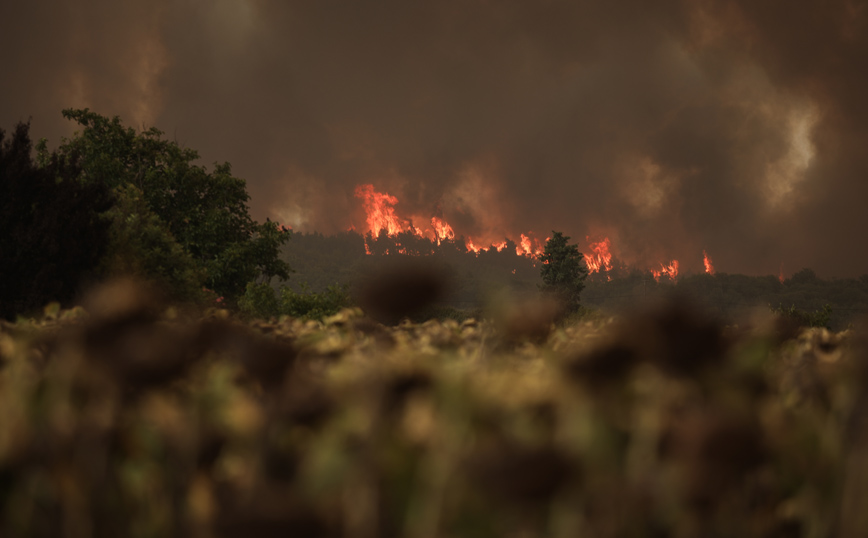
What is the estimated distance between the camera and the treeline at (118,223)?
1147cm

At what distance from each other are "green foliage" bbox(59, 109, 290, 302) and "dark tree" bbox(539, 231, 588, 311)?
4736cm

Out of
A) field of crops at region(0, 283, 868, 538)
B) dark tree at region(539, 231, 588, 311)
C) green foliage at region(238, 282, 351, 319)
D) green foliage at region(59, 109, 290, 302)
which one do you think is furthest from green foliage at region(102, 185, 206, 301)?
dark tree at region(539, 231, 588, 311)

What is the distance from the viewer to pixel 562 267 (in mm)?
71062

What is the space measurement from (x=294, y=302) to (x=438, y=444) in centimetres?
1682

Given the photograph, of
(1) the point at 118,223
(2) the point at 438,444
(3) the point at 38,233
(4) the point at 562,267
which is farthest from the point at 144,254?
(4) the point at 562,267

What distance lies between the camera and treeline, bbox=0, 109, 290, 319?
1147cm

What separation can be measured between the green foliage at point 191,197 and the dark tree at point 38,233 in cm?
1468

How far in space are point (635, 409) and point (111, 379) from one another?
54.6 inches

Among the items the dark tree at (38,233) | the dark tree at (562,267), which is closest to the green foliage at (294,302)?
the dark tree at (38,233)

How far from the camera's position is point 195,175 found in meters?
30.0

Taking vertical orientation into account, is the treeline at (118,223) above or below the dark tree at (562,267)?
below

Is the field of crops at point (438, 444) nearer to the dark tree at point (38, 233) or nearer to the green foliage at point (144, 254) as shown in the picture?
the dark tree at point (38, 233)

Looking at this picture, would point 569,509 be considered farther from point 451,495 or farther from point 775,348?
point 775,348

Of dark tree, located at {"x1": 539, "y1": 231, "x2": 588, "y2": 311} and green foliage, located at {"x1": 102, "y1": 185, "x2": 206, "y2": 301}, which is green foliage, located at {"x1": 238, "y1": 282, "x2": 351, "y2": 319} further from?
dark tree, located at {"x1": 539, "y1": 231, "x2": 588, "y2": 311}
